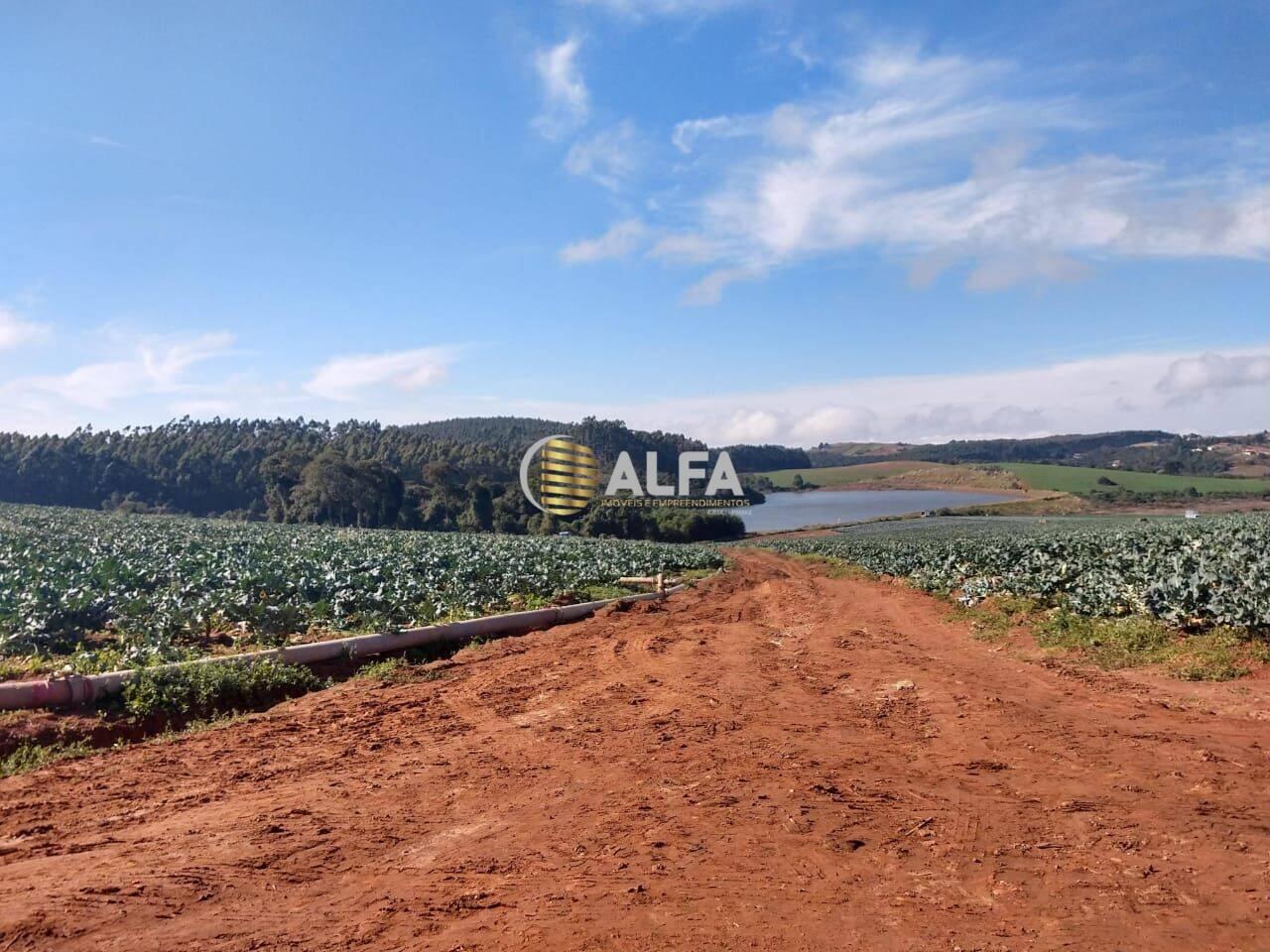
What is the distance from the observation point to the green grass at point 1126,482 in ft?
245

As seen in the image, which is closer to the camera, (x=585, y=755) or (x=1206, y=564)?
(x=585, y=755)

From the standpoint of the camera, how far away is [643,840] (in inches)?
184

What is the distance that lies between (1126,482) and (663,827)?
302 ft

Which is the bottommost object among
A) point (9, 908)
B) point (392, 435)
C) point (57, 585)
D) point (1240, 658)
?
point (1240, 658)

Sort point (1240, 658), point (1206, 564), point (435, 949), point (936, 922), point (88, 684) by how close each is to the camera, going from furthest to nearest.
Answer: point (1206, 564), point (1240, 658), point (88, 684), point (936, 922), point (435, 949)

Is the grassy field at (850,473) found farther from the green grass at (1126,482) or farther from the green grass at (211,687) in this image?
the green grass at (211,687)

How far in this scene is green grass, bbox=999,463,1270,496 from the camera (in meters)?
74.6

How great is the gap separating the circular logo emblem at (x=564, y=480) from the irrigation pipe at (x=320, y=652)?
51466 mm

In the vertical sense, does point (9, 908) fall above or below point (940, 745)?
above

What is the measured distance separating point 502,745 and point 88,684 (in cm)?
416

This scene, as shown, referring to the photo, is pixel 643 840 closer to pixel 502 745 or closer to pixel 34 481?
pixel 502 745

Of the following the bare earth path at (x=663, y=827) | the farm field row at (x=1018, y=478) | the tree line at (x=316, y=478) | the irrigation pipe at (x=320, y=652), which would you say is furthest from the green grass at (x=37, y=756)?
the farm field row at (x=1018, y=478)

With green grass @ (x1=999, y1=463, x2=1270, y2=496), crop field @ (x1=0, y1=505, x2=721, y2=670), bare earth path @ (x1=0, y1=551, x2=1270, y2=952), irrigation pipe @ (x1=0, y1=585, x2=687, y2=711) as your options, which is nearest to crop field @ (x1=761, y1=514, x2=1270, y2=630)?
bare earth path @ (x1=0, y1=551, x2=1270, y2=952)

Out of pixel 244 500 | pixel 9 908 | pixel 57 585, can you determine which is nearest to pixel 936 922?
pixel 9 908
